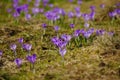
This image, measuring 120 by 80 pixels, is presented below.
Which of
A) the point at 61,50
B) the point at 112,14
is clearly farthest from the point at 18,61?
the point at 112,14

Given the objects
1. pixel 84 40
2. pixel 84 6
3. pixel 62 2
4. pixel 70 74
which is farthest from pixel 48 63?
pixel 62 2

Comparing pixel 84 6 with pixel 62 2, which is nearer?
pixel 84 6

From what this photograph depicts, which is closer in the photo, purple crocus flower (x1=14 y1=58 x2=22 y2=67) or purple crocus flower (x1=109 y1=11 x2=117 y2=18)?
purple crocus flower (x1=14 y1=58 x2=22 y2=67)

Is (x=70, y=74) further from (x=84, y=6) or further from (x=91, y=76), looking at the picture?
(x=84, y=6)

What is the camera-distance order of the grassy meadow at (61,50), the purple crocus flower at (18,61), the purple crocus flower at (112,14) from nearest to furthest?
the grassy meadow at (61,50) < the purple crocus flower at (18,61) < the purple crocus flower at (112,14)

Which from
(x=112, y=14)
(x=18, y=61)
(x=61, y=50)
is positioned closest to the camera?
(x=18, y=61)

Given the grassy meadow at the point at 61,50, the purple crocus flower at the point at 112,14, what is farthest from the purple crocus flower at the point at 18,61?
the purple crocus flower at the point at 112,14

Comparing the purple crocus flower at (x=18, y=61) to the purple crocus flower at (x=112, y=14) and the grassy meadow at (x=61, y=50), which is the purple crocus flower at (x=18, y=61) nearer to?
the grassy meadow at (x=61, y=50)

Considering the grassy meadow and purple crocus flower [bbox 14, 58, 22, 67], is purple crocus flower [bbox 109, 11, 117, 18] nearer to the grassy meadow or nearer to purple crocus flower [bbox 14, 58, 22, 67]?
the grassy meadow

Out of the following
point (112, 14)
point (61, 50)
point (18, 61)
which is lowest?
point (18, 61)

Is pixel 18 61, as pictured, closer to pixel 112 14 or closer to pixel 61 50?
pixel 61 50

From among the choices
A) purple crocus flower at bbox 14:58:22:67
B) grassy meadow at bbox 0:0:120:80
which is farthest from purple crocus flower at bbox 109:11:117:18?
purple crocus flower at bbox 14:58:22:67
